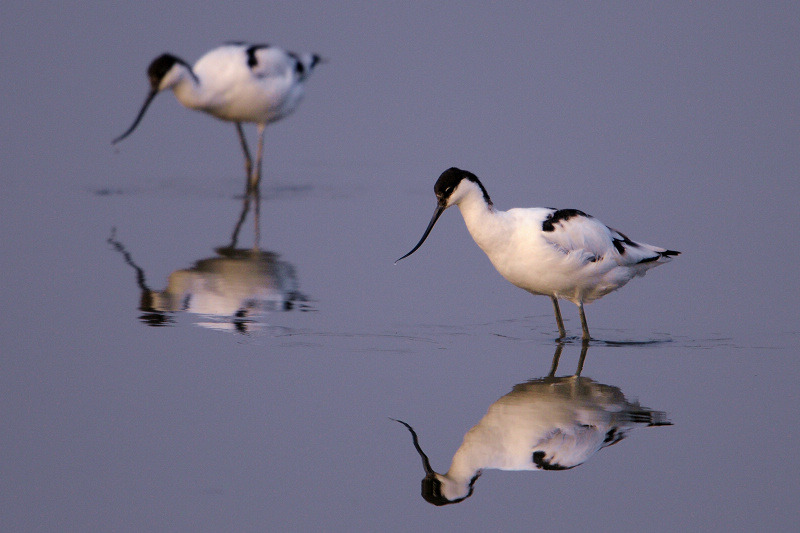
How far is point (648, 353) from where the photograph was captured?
7.47 metres

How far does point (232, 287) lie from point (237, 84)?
5.45m

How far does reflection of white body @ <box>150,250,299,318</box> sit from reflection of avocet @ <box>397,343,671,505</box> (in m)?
2.67

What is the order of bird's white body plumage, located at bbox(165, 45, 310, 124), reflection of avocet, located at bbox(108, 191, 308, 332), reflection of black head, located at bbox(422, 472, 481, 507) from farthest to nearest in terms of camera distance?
bird's white body plumage, located at bbox(165, 45, 310, 124) < reflection of avocet, located at bbox(108, 191, 308, 332) < reflection of black head, located at bbox(422, 472, 481, 507)

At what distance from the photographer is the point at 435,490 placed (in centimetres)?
523

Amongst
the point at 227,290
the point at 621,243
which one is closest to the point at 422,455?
the point at 621,243

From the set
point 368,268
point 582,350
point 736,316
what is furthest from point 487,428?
point 368,268

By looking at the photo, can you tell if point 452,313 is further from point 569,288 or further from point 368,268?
point 368,268

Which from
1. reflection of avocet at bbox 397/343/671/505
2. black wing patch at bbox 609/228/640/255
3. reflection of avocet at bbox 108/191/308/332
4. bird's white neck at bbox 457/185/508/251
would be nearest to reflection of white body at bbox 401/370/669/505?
reflection of avocet at bbox 397/343/671/505

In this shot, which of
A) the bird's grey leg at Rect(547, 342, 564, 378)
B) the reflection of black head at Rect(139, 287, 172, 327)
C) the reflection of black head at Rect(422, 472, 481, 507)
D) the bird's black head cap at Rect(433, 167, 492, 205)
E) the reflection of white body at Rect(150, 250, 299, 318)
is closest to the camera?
the reflection of black head at Rect(422, 472, 481, 507)

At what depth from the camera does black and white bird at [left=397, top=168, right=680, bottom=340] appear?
292 inches

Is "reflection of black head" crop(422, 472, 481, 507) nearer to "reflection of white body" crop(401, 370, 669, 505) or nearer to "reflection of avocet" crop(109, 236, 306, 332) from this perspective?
"reflection of white body" crop(401, 370, 669, 505)

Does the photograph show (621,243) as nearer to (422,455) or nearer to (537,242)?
(537,242)

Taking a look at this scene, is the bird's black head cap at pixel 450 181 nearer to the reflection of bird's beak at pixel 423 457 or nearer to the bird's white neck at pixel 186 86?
the reflection of bird's beak at pixel 423 457

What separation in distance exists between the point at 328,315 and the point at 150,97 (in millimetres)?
6795
